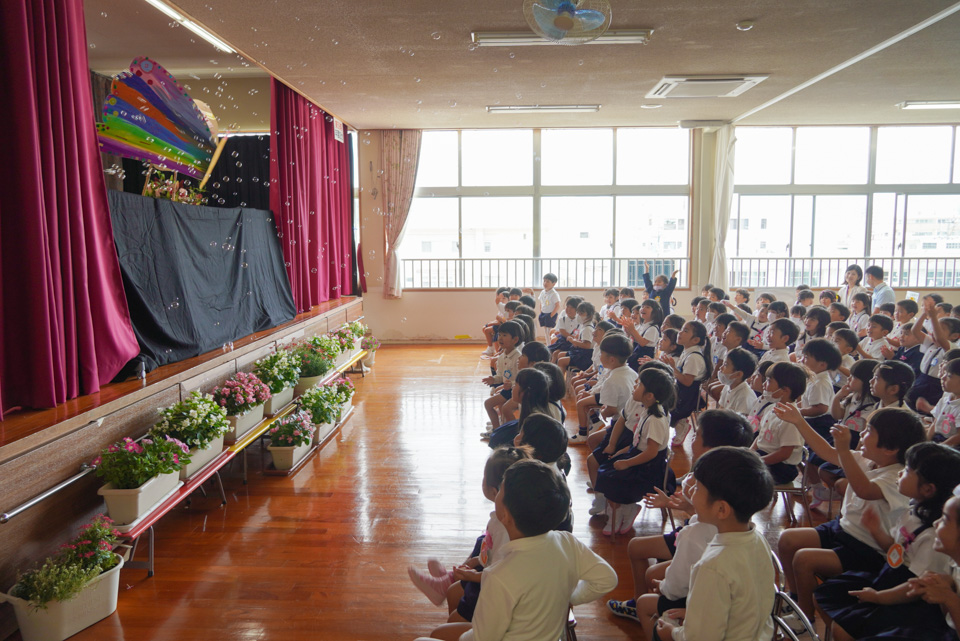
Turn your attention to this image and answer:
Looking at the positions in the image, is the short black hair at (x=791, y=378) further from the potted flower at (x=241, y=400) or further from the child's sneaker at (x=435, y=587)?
the potted flower at (x=241, y=400)

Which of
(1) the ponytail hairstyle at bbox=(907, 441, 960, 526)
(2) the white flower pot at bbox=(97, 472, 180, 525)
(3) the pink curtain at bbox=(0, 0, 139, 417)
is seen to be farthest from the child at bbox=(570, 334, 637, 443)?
(3) the pink curtain at bbox=(0, 0, 139, 417)

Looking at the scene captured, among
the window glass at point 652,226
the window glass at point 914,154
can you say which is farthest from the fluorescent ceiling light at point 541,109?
the window glass at point 914,154

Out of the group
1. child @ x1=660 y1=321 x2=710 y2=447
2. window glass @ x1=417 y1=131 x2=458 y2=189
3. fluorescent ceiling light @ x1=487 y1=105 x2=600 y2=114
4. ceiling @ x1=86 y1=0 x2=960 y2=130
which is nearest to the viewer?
child @ x1=660 y1=321 x2=710 y2=447

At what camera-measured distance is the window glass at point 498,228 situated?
951cm

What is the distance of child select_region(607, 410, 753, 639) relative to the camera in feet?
5.90

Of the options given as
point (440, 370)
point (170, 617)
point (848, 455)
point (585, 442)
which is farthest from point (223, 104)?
point (848, 455)

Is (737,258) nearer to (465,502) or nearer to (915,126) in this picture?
(915,126)

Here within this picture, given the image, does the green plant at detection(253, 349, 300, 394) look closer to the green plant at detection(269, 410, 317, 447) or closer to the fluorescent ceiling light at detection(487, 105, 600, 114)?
the green plant at detection(269, 410, 317, 447)

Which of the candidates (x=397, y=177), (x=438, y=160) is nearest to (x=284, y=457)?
(x=397, y=177)

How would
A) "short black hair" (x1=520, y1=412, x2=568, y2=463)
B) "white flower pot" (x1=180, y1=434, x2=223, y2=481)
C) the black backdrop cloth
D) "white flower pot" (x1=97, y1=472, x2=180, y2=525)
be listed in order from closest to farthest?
"short black hair" (x1=520, y1=412, x2=568, y2=463) < "white flower pot" (x1=97, y1=472, x2=180, y2=525) < "white flower pot" (x1=180, y1=434, x2=223, y2=481) < the black backdrop cloth

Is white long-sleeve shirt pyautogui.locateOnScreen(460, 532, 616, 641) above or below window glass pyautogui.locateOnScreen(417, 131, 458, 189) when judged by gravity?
below

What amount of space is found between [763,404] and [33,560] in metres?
3.37

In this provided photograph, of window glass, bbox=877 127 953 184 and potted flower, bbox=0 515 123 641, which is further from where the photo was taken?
window glass, bbox=877 127 953 184

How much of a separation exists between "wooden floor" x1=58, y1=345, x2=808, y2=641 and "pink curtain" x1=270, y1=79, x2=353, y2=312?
8.26ft
